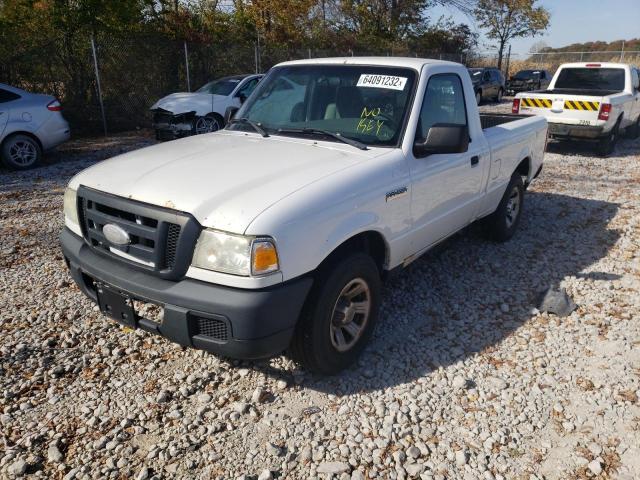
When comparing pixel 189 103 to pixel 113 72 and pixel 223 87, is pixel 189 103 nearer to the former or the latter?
pixel 223 87

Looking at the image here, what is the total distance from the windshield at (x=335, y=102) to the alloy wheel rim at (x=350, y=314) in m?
1.05

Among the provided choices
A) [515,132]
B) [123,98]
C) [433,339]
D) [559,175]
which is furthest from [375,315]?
[123,98]

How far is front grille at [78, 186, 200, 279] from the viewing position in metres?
2.61

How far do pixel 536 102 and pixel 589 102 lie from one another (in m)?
0.99

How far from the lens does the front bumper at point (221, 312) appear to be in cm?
252

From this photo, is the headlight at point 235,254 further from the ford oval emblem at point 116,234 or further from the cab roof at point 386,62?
the cab roof at point 386,62

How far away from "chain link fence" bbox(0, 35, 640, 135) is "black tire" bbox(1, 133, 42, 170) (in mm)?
4183

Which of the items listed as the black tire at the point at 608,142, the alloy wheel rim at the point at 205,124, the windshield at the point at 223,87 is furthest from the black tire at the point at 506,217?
the windshield at the point at 223,87

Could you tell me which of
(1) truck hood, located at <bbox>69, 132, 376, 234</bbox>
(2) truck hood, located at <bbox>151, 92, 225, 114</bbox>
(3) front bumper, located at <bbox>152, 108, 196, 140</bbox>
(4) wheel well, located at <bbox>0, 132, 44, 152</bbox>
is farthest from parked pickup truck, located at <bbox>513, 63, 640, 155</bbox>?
(4) wheel well, located at <bbox>0, 132, 44, 152</bbox>

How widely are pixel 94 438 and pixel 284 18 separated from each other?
22781 millimetres

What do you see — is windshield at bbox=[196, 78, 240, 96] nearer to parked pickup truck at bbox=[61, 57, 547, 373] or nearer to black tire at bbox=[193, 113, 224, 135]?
black tire at bbox=[193, 113, 224, 135]

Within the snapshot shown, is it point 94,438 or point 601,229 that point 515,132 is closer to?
point 601,229

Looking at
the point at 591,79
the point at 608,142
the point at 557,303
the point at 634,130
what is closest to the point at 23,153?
the point at 557,303

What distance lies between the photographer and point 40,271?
15.6 feet
